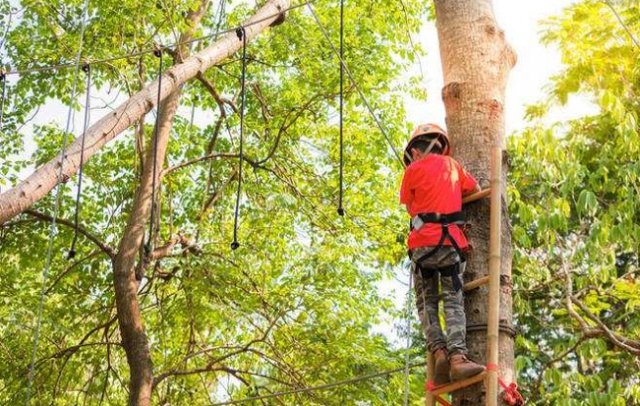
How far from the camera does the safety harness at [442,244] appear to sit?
9.82 ft

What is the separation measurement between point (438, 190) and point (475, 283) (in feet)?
1.26

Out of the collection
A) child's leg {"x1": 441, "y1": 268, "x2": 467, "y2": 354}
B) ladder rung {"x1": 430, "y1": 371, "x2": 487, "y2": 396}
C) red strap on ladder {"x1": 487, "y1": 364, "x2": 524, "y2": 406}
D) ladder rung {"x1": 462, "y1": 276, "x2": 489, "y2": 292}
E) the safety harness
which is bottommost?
red strap on ladder {"x1": 487, "y1": 364, "x2": 524, "y2": 406}

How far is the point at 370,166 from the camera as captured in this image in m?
8.95

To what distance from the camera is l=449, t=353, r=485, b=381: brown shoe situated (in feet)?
8.84

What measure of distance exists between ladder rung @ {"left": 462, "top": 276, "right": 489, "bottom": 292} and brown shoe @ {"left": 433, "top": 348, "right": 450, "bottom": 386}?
9.2 inches

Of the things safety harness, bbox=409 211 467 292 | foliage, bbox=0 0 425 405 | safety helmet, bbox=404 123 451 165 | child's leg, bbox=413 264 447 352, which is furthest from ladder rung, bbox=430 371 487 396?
foliage, bbox=0 0 425 405

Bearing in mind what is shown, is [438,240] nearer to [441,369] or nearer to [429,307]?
[429,307]

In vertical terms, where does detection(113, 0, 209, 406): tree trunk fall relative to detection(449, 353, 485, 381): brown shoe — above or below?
above

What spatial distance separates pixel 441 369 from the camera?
2914mm

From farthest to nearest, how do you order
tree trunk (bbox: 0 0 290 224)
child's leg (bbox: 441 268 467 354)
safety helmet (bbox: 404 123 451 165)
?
tree trunk (bbox: 0 0 290 224), safety helmet (bbox: 404 123 451 165), child's leg (bbox: 441 268 467 354)

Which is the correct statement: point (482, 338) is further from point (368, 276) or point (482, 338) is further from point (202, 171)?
point (202, 171)

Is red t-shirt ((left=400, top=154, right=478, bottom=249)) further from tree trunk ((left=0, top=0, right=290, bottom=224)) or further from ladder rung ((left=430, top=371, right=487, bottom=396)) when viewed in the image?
tree trunk ((left=0, top=0, right=290, bottom=224))

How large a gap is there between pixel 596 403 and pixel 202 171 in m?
5.36

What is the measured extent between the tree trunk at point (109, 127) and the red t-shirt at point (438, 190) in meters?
2.05
